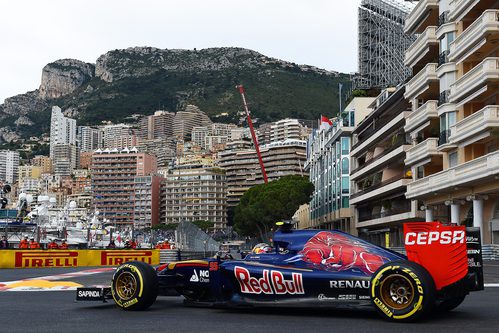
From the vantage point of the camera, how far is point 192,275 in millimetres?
12227

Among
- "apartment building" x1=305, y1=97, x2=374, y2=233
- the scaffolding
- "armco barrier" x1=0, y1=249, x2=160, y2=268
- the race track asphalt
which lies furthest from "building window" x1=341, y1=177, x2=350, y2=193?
the race track asphalt

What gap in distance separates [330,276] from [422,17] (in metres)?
46.4

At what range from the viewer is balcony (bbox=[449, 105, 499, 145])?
39.5m

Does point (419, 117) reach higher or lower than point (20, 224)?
higher

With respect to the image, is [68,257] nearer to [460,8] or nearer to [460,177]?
[460,177]

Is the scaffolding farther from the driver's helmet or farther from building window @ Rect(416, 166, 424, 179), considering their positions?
the driver's helmet

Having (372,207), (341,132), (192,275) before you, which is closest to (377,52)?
(341,132)

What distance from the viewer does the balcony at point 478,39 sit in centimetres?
4041

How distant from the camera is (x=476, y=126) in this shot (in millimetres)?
41219

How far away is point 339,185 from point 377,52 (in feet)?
76.2

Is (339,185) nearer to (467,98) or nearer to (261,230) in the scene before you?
(261,230)

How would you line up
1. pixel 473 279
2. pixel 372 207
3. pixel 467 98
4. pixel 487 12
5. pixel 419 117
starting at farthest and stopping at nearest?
pixel 372 207, pixel 419 117, pixel 467 98, pixel 487 12, pixel 473 279

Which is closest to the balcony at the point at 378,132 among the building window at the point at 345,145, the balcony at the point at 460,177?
the building window at the point at 345,145

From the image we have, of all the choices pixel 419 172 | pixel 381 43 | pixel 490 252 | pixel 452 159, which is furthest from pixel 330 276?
pixel 381 43
